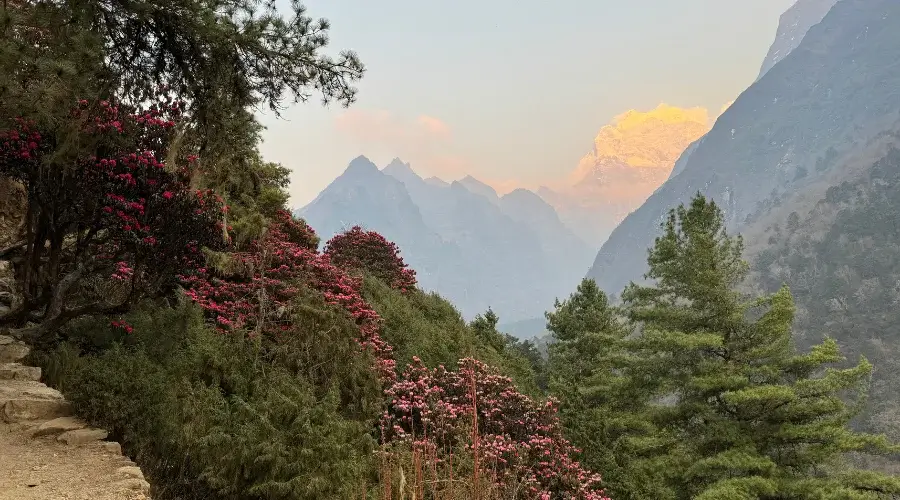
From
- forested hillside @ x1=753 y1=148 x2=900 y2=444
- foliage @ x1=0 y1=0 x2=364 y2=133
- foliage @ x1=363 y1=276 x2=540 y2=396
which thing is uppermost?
forested hillside @ x1=753 y1=148 x2=900 y2=444

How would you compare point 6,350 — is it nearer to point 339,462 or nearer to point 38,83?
point 38,83

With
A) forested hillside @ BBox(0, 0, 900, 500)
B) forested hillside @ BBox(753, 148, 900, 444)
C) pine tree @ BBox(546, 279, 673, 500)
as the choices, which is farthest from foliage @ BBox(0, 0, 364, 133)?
forested hillside @ BBox(753, 148, 900, 444)

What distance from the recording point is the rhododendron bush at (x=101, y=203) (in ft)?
17.5

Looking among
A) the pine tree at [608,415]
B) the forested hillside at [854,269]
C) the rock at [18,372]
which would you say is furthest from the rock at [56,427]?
the forested hillside at [854,269]

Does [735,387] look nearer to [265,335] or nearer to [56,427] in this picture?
[265,335]

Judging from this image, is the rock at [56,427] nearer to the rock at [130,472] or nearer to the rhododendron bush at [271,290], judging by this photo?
the rock at [130,472]

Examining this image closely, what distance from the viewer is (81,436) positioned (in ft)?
14.7

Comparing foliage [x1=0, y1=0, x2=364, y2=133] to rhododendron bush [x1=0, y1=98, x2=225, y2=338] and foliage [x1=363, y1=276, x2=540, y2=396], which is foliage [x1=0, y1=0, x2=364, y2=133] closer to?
rhododendron bush [x1=0, y1=98, x2=225, y2=338]

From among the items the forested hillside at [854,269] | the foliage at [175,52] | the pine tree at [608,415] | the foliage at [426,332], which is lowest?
the pine tree at [608,415]

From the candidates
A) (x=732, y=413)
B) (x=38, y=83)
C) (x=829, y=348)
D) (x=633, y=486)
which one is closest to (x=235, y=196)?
(x=38, y=83)

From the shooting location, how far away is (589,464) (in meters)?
10.1

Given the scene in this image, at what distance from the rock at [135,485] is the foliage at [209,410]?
0.81 ft

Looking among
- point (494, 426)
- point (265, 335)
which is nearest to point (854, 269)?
point (494, 426)

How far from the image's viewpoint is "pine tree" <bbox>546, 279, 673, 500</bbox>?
10320mm
